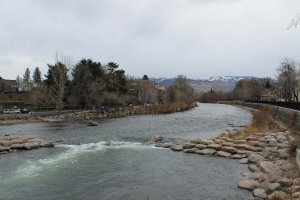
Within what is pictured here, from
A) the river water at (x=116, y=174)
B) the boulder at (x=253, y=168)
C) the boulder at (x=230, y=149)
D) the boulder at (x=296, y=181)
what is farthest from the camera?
the boulder at (x=230, y=149)

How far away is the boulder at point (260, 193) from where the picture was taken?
623 inches

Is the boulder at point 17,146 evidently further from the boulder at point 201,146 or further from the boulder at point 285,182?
the boulder at point 285,182

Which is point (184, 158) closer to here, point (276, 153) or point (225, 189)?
point (276, 153)

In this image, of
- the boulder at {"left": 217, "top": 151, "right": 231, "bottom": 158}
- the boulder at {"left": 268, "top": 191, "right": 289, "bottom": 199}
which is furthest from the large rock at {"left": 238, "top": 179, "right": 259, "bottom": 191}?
the boulder at {"left": 217, "top": 151, "right": 231, "bottom": 158}

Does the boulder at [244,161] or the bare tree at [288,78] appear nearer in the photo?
the boulder at [244,161]

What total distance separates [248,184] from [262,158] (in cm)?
619

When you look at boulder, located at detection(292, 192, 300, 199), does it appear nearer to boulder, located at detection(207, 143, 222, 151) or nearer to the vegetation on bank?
boulder, located at detection(207, 143, 222, 151)

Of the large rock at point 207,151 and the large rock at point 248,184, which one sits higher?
the large rock at point 207,151

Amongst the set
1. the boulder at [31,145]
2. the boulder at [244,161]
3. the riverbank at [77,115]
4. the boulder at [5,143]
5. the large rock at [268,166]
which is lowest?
the boulder at [244,161]

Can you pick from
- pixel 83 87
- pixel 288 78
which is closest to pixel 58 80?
pixel 83 87

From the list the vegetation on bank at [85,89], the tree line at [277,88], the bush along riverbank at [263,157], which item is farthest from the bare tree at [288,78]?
the bush along riverbank at [263,157]

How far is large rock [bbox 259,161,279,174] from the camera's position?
778 inches

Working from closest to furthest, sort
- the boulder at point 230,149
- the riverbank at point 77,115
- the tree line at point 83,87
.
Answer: the boulder at point 230,149
the riverbank at point 77,115
the tree line at point 83,87

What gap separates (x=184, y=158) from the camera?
82.8ft
